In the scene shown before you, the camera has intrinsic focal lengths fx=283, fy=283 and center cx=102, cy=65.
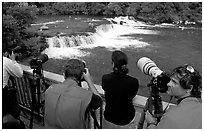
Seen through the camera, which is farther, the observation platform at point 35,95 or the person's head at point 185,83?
the observation platform at point 35,95

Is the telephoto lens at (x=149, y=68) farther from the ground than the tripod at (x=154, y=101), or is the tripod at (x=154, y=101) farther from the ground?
the telephoto lens at (x=149, y=68)

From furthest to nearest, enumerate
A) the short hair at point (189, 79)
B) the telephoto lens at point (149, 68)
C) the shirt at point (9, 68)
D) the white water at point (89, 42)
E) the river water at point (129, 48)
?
the white water at point (89, 42)
the river water at point (129, 48)
the shirt at point (9, 68)
the telephoto lens at point (149, 68)
the short hair at point (189, 79)

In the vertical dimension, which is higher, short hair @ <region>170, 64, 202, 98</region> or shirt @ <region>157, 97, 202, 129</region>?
short hair @ <region>170, 64, 202, 98</region>

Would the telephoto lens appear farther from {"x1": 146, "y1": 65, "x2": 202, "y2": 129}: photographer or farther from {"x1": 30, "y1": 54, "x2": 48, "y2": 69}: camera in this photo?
{"x1": 30, "y1": 54, "x2": 48, "y2": 69}: camera

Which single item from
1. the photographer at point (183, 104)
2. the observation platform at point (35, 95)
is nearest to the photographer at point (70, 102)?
the photographer at point (183, 104)

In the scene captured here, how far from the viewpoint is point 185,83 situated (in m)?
1.63

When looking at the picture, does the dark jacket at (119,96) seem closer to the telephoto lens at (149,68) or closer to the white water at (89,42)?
the telephoto lens at (149,68)

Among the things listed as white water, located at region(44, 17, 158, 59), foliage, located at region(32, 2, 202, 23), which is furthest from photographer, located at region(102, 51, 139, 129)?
foliage, located at region(32, 2, 202, 23)

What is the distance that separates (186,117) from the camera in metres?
1.44

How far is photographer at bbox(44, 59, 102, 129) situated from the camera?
5.81 feet

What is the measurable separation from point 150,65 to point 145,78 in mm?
7600

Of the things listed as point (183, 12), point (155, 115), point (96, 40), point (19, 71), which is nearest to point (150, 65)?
point (155, 115)

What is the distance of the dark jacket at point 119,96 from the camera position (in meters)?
2.11

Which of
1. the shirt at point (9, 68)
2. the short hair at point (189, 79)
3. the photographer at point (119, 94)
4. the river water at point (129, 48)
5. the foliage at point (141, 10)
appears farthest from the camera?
the foliage at point (141, 10)
